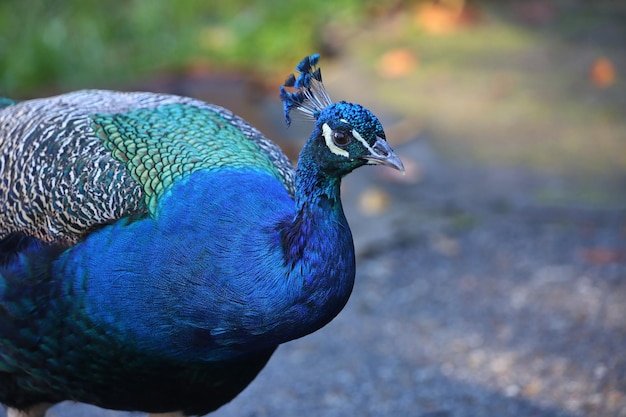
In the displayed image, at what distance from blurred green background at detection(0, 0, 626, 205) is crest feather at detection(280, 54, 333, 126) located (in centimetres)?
254

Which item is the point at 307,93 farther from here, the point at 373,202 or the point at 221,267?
the point at 373,202

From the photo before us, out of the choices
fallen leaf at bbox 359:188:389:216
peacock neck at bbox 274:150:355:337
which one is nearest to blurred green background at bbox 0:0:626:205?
fallen leaf at bbox 359:188:389:216

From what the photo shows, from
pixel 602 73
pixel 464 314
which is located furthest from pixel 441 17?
pixel 464 314

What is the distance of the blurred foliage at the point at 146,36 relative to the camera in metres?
5.73

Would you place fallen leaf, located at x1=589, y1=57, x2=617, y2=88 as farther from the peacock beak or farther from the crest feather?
the peacock beak

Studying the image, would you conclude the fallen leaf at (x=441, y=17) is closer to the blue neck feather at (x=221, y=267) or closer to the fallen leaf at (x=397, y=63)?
the fallen leaf at (x=397, y=63)

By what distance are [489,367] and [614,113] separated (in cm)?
224

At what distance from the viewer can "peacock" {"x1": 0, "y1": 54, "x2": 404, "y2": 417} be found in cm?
219

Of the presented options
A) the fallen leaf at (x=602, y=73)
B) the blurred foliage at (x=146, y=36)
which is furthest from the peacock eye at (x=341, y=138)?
the fallen leaf at (x=602, y=73)

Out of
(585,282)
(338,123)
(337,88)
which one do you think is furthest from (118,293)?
(337,88)

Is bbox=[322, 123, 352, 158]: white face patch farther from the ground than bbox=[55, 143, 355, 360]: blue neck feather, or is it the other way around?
bbox=[322, 123, 352, 158]: white face patch

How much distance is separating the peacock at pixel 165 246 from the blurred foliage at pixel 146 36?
290cm

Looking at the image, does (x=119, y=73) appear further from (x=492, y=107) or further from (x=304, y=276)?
(x=304, y=276)

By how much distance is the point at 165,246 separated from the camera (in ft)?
7.50
